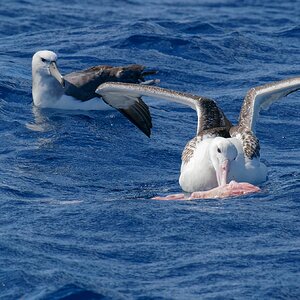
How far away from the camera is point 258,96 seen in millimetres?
14312

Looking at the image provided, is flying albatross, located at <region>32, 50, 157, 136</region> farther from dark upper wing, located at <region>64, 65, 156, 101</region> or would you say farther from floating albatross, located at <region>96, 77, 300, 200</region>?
floating albatross, located at <region>96, 77, 300, 200</region>

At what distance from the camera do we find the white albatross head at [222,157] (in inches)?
500

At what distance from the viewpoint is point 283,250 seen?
9.95m

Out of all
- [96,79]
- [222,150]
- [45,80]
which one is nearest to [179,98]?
[222,150]

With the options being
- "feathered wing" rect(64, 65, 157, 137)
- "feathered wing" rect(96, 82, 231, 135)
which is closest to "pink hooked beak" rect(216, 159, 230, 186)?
"feathered wing" rect(96, 82, 231, 135)

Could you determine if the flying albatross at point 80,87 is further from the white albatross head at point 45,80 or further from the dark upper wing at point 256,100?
the dark upper wing at point 256,100

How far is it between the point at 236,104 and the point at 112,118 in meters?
2.13

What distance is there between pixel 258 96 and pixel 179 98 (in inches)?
40.8

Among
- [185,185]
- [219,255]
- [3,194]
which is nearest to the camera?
[219,255]

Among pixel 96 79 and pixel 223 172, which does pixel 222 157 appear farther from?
pixel 96 79

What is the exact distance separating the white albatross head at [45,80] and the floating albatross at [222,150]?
358 centimetres

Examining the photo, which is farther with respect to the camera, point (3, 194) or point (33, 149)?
point (33, 149)

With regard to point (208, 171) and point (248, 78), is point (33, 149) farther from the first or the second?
point (248, 78)

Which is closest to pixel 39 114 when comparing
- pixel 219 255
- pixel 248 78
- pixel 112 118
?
pixel 112 118
